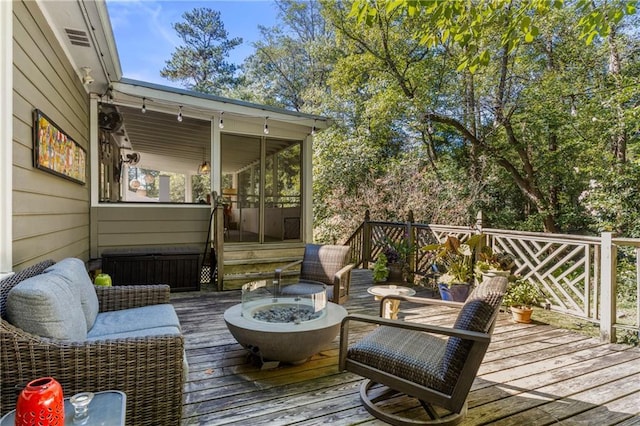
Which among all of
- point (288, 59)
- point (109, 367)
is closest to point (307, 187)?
point (109, 367)

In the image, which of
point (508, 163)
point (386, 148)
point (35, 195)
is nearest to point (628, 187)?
point (508, 163)

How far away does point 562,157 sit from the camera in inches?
382

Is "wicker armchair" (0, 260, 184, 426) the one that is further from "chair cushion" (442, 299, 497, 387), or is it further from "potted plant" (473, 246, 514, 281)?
"potted plant" (473, 246, 514, 281)

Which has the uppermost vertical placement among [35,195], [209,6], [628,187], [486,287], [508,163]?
[209,6]

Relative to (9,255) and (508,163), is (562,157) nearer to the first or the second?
(508,163)

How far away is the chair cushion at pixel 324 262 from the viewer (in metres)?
4.45

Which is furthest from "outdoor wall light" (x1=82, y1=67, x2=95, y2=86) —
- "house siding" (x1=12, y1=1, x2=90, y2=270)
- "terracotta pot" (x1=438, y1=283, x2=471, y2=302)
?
"terracotta pot" (x1=438, y1=283, x2=471, y2=302)

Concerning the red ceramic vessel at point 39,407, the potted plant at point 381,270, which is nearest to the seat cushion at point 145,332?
the red ceramic vessel at point 39,407

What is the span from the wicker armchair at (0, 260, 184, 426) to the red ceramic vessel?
0.52 meters

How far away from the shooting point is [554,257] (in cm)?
462

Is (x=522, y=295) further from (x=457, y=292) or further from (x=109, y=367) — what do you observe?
(x=109, y=367)

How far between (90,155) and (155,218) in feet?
4.19

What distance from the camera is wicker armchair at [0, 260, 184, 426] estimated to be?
1.68 metres

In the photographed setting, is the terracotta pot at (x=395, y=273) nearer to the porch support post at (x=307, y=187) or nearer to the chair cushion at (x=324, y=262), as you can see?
the porch support post at (x=307, y=187)
